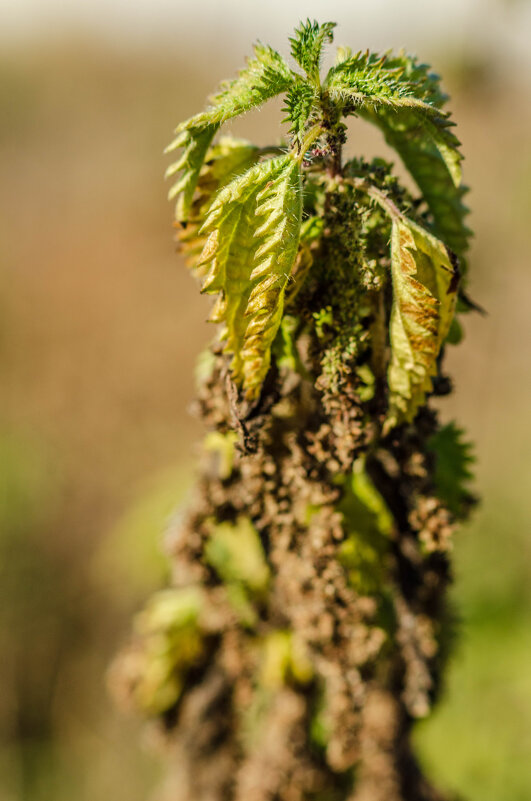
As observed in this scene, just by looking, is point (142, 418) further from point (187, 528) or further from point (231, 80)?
point (231, 80)

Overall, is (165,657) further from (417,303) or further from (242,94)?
(242,94)

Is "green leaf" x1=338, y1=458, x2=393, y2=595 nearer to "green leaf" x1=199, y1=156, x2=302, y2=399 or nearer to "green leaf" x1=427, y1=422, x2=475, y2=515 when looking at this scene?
"green leaf" x1=427, y1=422, x2=475, y2=515

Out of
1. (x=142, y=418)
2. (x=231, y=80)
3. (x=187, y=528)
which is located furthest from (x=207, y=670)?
(x=142, y=418)

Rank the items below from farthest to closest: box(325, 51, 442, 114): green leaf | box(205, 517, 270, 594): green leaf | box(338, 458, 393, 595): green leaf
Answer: box(205, 517, 270, 594): green leaf → box(338, 458, 393, 595): green leaf → box(325, 51, 442, 114): green leaf

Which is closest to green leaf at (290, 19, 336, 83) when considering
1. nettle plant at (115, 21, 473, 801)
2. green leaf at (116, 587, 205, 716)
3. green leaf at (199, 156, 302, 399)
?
nettle plant at (115, 21, 473, 801)

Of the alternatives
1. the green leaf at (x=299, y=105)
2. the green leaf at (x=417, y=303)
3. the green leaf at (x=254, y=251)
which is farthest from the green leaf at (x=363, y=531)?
the green leaf at (x=299, y=105)

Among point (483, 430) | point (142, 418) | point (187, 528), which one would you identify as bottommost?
point (187, 528)
